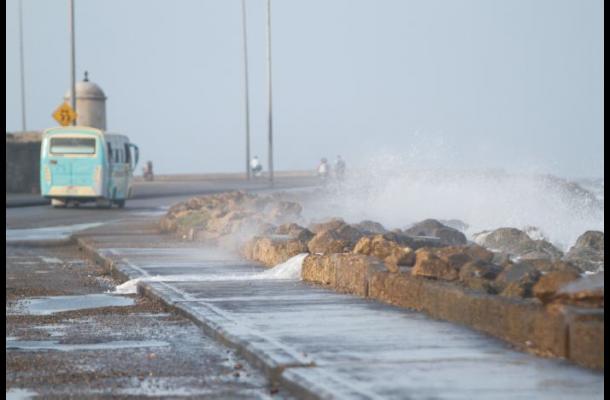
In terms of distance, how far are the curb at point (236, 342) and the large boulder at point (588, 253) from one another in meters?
4.96

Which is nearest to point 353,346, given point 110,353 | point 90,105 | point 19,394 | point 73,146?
point 110,353

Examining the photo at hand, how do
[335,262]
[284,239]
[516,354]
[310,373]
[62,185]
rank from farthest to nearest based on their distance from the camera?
[62,185] < [284,239] < [335,262] < [516,354] < [310,373]

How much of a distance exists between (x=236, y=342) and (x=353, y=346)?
0.93 metres

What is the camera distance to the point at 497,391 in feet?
27.0

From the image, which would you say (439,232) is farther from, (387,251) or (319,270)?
(387,251)

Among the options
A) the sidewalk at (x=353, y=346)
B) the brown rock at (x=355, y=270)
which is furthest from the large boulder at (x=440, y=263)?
the brown rock at (x=355, y=270)

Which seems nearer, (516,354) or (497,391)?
(497,391)

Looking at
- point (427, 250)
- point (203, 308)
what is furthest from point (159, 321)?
point (427, 250)

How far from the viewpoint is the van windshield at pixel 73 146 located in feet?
157

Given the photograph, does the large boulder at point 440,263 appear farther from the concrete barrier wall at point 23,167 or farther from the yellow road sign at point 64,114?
the concrete barrier wall at point 23,167

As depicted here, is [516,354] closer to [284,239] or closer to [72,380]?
[72,380]

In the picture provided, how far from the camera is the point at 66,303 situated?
14758 millimetres

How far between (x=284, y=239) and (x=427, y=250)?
589 cm

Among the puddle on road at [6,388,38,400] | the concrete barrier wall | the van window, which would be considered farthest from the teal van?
the puddle on road at [6,388,38,400]
